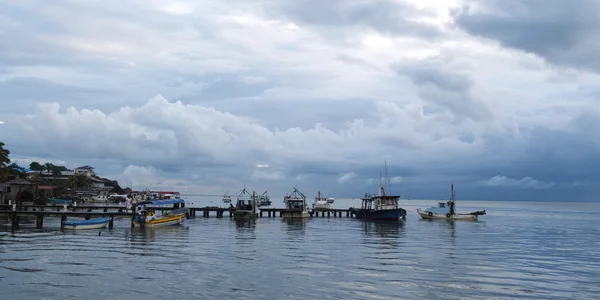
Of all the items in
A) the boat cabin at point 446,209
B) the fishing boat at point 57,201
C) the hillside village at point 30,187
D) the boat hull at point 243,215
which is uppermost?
the hillside village at point 30,187

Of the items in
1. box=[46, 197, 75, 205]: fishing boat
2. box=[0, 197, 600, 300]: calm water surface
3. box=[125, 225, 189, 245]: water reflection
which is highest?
box=[46, 197, 75, 205]: fishing boat

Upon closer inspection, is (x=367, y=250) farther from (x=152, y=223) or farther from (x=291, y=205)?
(x=291, y=205)

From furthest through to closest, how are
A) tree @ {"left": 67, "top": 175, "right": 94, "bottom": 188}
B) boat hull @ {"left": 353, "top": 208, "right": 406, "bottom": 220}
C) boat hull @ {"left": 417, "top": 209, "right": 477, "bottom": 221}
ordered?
1. tree @ {"left": 67, "top": 175, "right": 94, "bottom": 188}
2. boat hull @ {"left": 417, "top": 209, "right": 477, "bottom": 221}
3. boat hull @ {"left": 353, "top": 208, "right": 406, "bottom": 220}

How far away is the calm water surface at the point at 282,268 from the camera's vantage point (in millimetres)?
26766

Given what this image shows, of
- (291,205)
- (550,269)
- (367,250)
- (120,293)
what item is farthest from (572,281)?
(291,205)

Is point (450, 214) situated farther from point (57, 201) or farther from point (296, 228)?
point (57, 201)

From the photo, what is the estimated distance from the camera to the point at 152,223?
63906mm

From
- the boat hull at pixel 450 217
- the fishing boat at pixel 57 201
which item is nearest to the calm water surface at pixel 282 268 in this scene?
the boat hull at pixel 450 217

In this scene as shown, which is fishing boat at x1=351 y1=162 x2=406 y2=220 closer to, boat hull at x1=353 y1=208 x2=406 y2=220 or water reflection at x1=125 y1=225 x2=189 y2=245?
boat hull at x1=353 y1=208 x2=406 y2=220

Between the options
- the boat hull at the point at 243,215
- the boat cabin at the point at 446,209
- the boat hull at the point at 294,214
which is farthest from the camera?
the boat cabin at the point at 446,209

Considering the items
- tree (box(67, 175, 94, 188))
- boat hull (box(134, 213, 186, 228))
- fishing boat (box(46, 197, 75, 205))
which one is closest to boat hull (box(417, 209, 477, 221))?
boat hull (box(134, 213, 186, 228))

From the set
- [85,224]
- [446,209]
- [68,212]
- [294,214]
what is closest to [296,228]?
[294,214]

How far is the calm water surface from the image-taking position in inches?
1054

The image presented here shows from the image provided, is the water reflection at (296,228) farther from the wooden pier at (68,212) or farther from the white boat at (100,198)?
the white boat at (100,198)
